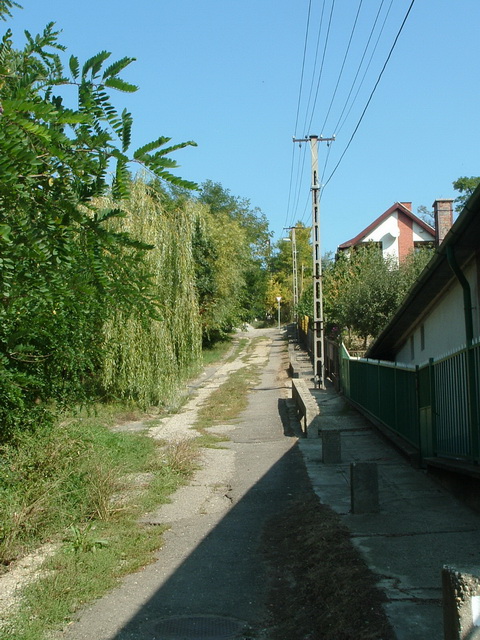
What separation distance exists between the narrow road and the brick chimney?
12.9m

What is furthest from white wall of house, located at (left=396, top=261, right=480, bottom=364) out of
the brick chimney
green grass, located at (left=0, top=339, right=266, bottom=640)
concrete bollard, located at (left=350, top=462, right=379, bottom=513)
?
the brick chimney

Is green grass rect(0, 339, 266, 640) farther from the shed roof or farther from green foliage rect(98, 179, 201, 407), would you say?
green foliage rect(98, 179, 201, 407)

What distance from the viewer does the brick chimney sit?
24.2 metres

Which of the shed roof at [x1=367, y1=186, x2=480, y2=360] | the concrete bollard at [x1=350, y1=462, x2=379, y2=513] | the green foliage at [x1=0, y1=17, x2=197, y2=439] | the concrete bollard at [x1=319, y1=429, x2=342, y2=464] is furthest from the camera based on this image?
the concrete bollard at [x1=319, y1=429, x2=342, y2=464]

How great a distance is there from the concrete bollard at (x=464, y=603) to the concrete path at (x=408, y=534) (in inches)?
1.1

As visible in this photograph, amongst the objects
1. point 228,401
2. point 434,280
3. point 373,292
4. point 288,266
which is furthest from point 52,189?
point 288,266

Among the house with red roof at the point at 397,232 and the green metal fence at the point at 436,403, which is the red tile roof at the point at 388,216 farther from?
the green metal fence at the point at 436,403

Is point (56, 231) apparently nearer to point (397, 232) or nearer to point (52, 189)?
point (52, 189)

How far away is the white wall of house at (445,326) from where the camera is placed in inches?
401

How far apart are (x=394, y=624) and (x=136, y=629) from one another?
205 cm

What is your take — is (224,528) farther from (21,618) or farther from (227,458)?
(227,458)

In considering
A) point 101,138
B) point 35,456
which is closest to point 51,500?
point 35,456

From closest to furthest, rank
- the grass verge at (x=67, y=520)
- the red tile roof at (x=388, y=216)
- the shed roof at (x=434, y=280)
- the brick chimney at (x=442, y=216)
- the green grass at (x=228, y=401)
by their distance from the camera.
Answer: the grass verge at (x=67, y=520), the shed roof at (x=434, y=280), the green grass at (x=228, y=401), the brick chimney at (x=442, y=216), the red tile roof at (x=388, y=216)

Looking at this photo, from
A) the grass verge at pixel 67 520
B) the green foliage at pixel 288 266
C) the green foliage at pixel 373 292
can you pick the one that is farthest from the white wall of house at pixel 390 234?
the grass verge at pixel 67 520
